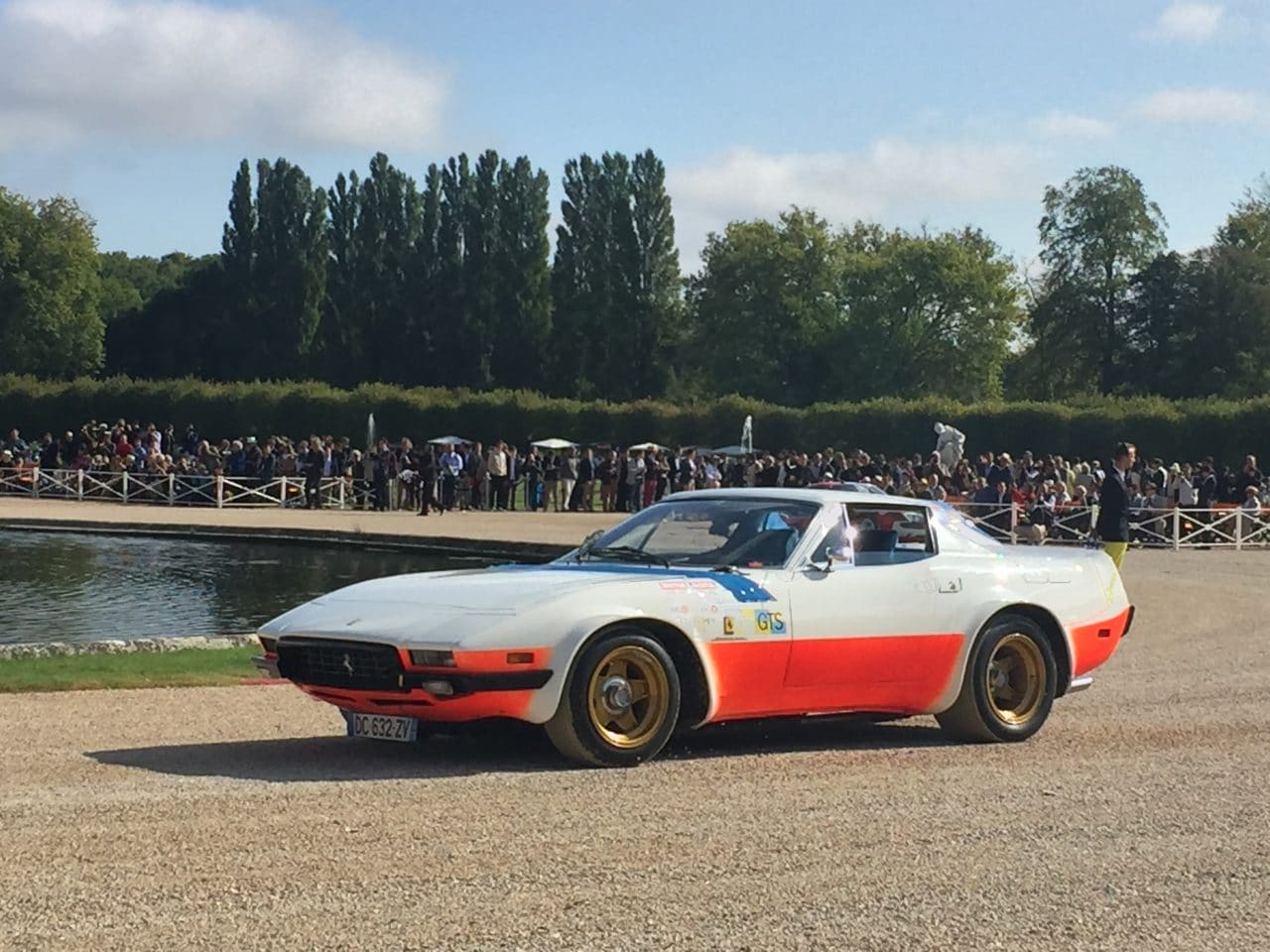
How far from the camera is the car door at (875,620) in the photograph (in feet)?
30.9

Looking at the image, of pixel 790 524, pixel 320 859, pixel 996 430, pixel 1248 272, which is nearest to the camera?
pixel 320 859

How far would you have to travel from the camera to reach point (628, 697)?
28.5 ft

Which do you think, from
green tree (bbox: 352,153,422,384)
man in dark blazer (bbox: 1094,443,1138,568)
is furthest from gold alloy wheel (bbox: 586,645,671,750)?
green tree (bbox: 352,153,422,384)

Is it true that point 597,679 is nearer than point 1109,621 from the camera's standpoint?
Yes

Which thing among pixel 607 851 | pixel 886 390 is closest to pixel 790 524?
pixel 607 851

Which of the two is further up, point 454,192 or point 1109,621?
point 454,192

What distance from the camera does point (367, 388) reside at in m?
62.1

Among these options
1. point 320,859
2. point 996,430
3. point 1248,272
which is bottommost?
point 320,859

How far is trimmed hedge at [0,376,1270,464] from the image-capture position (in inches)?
1922

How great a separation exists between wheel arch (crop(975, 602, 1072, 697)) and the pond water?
376 inches

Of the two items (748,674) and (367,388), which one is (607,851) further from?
(367,388)

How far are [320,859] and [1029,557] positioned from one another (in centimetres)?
557

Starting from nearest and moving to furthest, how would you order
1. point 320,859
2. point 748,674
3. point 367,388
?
point 320,859, point 748,674, point 367,388

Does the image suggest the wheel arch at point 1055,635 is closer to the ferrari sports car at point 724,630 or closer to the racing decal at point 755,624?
the ferrari sports car at point 724,630
